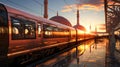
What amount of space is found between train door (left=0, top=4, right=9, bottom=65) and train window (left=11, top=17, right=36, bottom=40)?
0.75 m

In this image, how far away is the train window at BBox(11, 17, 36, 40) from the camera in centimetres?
1327

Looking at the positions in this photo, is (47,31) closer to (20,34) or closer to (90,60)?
(90,60)

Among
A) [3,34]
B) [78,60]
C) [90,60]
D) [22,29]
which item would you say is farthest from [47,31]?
[3,34]

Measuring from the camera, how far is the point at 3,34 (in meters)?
12.0

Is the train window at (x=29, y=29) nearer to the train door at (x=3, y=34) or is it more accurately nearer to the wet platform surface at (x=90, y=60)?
the train door at (x=3, y=34)

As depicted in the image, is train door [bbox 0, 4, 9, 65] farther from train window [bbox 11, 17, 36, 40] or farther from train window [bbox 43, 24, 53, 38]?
train window [bbox 43, 24, 53, 38]

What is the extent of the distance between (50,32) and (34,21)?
467cm

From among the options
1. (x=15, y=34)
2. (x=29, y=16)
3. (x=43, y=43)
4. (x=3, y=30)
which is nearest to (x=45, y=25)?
(x=43, y=43)

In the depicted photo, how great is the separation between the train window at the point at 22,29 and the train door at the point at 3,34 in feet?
2.46

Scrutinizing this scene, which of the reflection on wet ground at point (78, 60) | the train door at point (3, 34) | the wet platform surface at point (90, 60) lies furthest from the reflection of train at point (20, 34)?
the wet platform surface at point (90, 60)

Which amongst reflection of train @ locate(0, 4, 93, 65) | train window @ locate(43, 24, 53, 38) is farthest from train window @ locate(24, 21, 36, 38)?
train window @ locate(43, 24, 53, 38)

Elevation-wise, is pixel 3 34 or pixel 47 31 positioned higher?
pixel 47 31

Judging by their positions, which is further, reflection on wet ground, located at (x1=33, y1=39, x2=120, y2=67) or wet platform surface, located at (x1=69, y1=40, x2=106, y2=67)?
reflection on wet ground, located at (x1=33, y1=39, x2=120, y2=67)

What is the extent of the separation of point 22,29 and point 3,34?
104 inches
